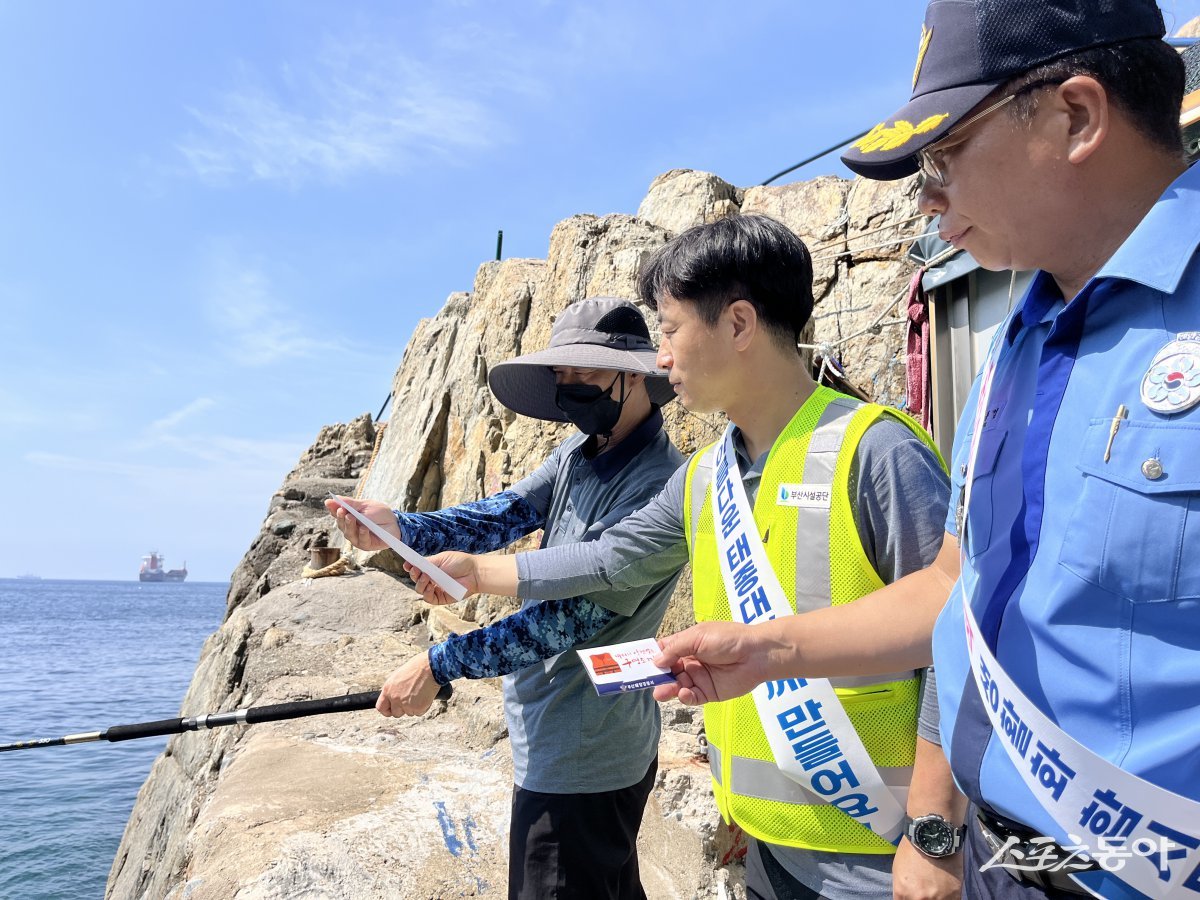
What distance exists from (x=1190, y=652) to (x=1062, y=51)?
2.78 feet

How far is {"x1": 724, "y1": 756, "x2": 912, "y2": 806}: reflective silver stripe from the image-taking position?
171 cm

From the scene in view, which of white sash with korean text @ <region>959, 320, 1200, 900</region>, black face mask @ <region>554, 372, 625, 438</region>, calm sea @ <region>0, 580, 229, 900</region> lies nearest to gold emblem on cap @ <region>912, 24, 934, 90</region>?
white sash with korean text @ <region>959, 320, 1200, 900</region>

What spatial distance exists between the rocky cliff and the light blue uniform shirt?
263 cm

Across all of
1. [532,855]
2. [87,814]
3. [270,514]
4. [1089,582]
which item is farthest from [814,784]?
[87,814]

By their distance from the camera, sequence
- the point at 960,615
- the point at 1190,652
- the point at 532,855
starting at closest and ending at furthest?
1. the point at 1190,652
2. the point at 960,615
3. the point at 532,855

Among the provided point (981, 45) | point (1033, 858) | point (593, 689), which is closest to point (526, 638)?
point (593, 689)

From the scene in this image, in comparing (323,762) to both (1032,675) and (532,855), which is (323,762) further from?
(1032,675)

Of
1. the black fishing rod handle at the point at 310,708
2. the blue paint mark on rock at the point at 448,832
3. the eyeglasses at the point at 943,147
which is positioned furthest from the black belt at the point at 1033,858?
the blue paint mark on rock at the point at 448,832

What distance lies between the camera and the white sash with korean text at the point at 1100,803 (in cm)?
97

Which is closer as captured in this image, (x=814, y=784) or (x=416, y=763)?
(x=814, y=784)

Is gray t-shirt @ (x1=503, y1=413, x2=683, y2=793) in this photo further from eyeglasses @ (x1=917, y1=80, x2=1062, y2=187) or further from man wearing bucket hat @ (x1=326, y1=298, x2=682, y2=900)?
eyeglasses @ (x1=917, y1=80, x2=1062, y2=187)

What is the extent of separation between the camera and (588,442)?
3158 millimetres

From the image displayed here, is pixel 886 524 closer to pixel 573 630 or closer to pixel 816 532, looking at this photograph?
pixel 816 532

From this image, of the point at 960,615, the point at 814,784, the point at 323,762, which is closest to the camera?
the point at 960,615
